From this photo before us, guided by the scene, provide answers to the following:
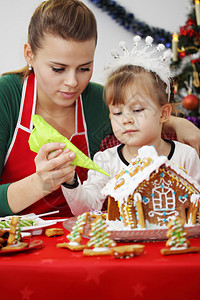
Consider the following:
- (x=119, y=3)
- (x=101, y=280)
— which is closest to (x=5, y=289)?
(x=101, y=280)

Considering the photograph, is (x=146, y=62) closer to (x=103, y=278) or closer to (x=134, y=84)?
(x=134, y=84)

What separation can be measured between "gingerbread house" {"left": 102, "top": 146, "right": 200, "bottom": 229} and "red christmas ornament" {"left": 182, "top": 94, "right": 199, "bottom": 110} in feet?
8.20

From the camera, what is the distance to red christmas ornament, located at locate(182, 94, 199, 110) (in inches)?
128

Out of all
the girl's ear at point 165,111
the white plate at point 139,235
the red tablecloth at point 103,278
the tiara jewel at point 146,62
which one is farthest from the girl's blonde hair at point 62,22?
the red tablecloth at point 103,278

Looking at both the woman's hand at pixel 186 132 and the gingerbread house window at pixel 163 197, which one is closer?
the gingerbread house window at pixel 163 197

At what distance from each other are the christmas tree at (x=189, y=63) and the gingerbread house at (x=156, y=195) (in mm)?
2479

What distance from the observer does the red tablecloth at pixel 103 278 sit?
0.59m

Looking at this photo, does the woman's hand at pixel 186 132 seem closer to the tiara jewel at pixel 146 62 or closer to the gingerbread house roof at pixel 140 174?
the tiara jewel at pixel 146 62

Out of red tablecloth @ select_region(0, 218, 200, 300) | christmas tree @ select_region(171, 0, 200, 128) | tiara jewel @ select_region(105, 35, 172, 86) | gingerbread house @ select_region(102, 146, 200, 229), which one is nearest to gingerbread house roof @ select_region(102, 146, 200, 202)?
gingerbread house @ select_region(102, 146, 200, 229)

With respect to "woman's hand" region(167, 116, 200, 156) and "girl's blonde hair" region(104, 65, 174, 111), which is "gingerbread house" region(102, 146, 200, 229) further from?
"woman's hand" region(167, 116, 200, 156)

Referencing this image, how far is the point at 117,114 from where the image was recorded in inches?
48.5

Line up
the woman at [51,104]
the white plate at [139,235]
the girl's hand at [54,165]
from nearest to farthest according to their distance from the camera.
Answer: the white plate at [139,235] < the girl's hand at [54,165] < the woman at [51,104]

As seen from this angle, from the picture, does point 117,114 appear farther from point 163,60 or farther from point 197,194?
point 197,194

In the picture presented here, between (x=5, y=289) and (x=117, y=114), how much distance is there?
2.43ft
